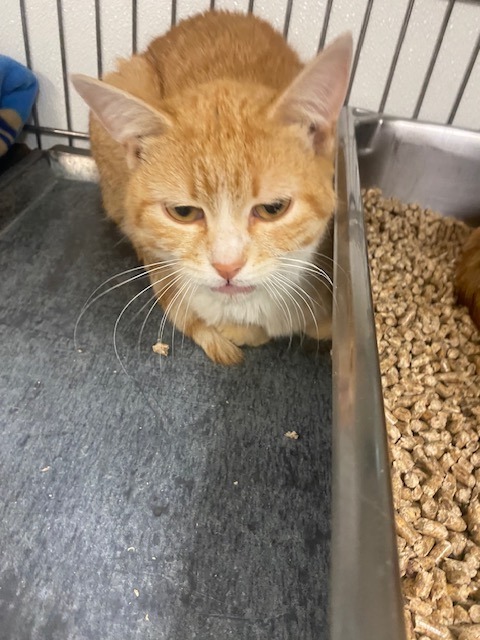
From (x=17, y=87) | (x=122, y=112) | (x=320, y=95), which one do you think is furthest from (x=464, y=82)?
(x=17, y=87)

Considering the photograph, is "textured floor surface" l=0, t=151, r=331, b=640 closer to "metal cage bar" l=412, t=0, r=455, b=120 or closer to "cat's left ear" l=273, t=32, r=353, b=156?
"cat's left ear" l=273, t=32, r=353, b=156

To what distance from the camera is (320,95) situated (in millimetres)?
921

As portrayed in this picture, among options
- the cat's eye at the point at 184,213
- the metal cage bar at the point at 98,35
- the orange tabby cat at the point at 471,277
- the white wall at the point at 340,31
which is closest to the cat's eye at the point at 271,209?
the cat's eye at the point at 184,213

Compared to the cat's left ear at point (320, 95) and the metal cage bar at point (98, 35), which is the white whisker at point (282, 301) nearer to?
the cat's left ear at point (320, 95)

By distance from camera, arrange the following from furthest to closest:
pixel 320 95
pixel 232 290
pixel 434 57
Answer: pixel 434 57 → pixel 232 290 → pixel 320 95

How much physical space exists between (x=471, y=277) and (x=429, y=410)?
0.41 metres

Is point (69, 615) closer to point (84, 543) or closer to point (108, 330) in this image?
point (84, 543)

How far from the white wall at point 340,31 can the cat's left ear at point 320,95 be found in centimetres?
80

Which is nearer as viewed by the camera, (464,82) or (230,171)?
(230,171)

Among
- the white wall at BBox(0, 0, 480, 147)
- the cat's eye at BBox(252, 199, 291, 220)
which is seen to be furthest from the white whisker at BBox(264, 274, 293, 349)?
the white wall at BBox(0, 0, 480, 147)

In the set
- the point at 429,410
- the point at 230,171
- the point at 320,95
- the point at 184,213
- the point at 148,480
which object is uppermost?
the point at 320,95

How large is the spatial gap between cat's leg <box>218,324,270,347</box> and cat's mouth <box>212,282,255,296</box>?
0.66 ft

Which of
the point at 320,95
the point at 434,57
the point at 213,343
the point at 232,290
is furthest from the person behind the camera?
the point at 434,57

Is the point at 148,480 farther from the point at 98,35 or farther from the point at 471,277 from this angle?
the point at 98,35
